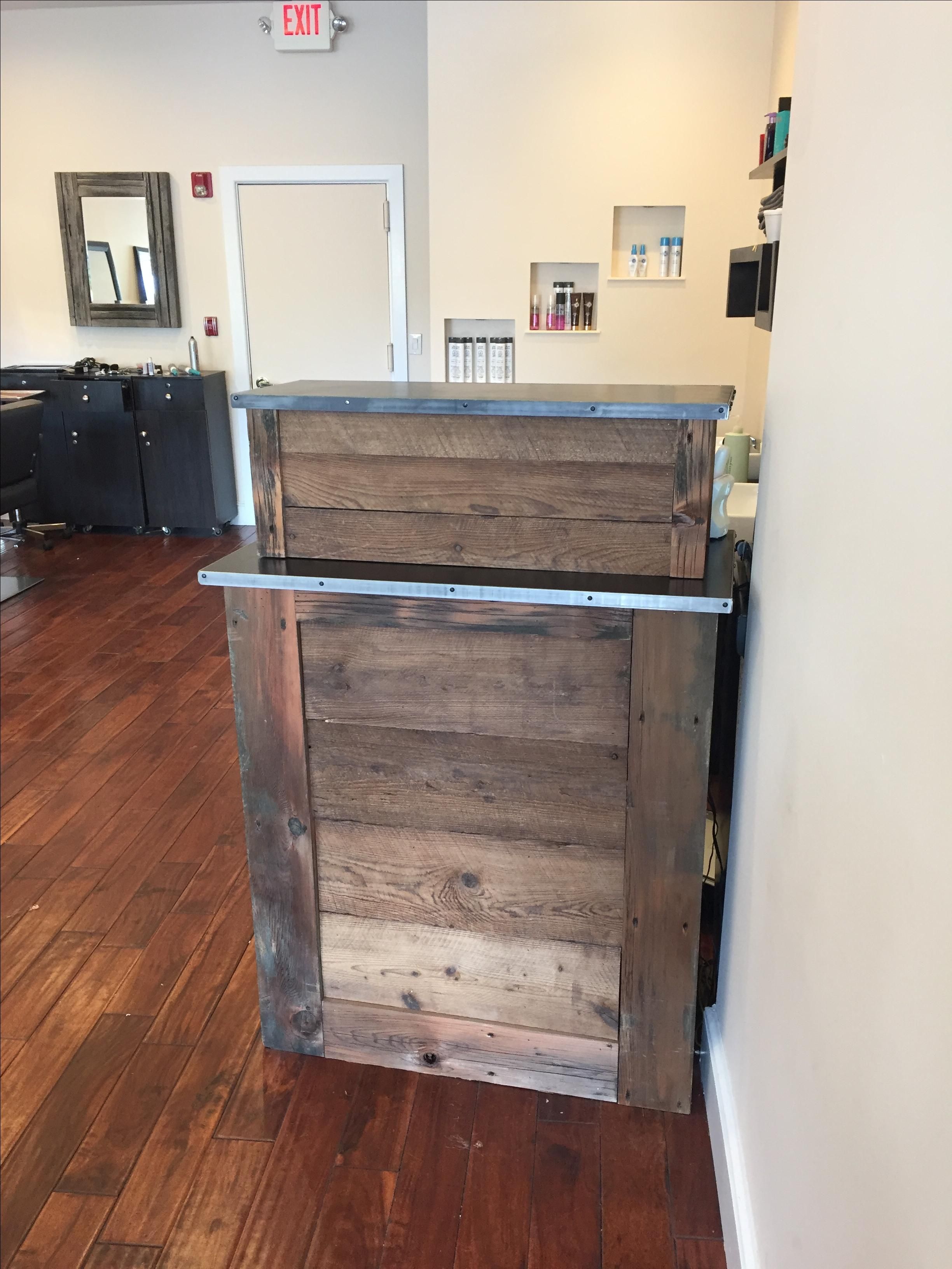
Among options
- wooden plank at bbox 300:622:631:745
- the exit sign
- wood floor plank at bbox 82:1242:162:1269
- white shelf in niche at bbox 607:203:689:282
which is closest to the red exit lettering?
the exit sign

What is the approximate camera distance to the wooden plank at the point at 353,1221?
1.52 metres

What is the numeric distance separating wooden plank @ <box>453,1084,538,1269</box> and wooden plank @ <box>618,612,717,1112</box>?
0.58 feet

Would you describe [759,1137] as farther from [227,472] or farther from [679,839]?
[227,472]

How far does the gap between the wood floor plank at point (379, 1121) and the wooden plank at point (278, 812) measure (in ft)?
0.47

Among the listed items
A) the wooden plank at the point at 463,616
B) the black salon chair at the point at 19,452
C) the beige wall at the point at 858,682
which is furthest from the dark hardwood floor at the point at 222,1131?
the black salon chair at the point at 19,452

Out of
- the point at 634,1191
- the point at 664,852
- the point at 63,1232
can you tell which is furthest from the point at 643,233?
the point at 63,1232

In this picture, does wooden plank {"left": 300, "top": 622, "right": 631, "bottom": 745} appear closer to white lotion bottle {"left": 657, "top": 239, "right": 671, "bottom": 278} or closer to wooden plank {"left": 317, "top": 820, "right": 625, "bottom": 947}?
wooden plank {"left": 317, "top": 820, "right": 625, "bottom": 947}

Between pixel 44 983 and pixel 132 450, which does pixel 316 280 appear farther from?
pixel 44 983

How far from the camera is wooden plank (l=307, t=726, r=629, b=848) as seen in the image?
5.40 feet

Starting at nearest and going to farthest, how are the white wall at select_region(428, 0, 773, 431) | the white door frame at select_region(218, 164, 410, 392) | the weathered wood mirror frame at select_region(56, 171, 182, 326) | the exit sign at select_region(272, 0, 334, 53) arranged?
the white wall at select_region(428, 0, 773, 431) → the exit sign at select_region(272, 0, 334, 53) → the white door frame at select_region(218, 164, 410, 392) → the weathered wood mirror frame at select_region(56, 171, 182, 326)

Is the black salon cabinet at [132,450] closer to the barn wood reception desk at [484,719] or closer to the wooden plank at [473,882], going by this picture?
the barn wood reception desk at [484,719]

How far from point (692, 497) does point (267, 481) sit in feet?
2.32

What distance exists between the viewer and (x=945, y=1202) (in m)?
0.65

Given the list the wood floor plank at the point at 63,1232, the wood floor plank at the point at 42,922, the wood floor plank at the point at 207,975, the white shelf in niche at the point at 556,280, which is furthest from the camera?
the white shelf in niche at the point at 556,280
